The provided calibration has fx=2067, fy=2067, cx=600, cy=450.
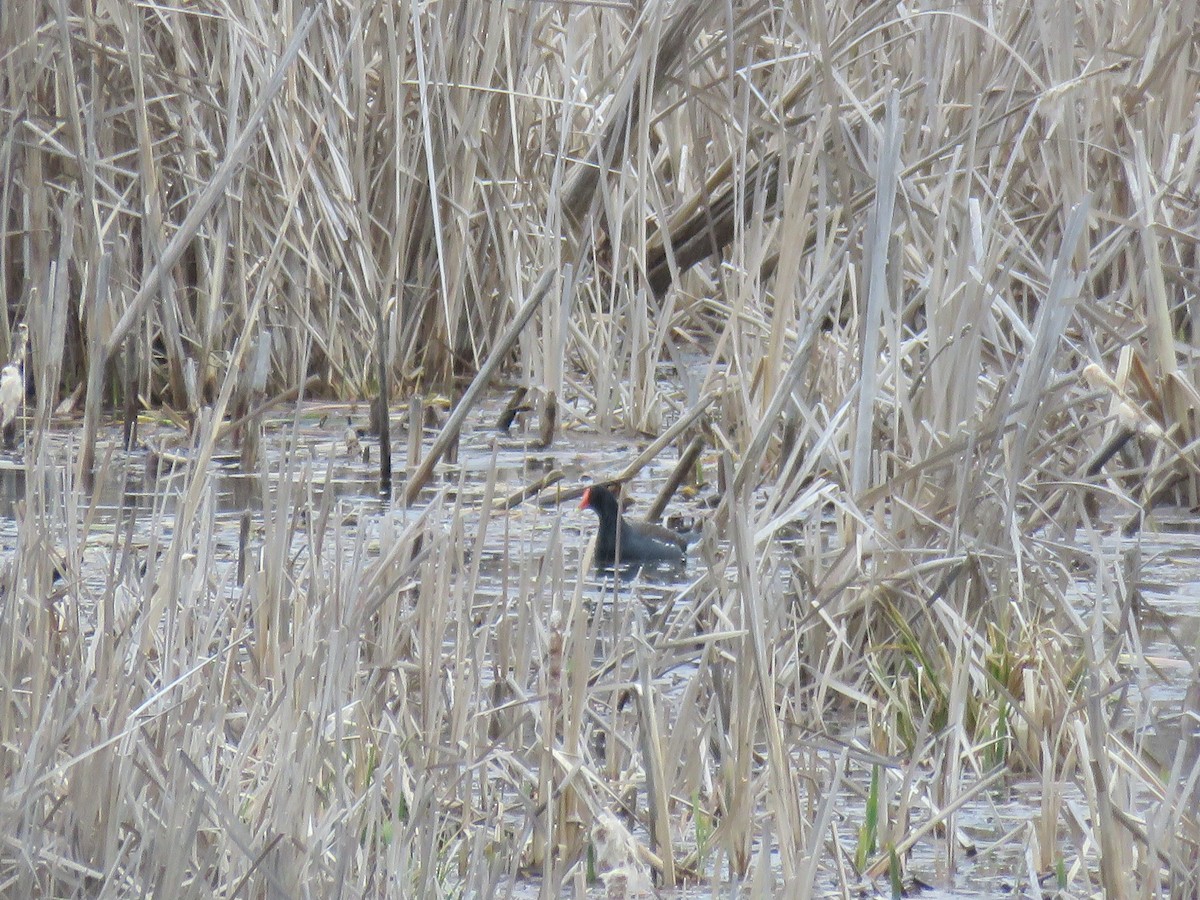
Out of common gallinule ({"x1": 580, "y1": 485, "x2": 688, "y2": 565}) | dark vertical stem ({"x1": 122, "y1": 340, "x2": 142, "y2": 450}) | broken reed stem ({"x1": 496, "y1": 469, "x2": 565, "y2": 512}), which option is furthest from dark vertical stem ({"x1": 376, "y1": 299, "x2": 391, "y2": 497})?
dark vertical stem ({"x1": 122, "y1": 340, "x2": 142, "y2": 450})

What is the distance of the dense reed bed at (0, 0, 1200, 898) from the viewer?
2713 mm

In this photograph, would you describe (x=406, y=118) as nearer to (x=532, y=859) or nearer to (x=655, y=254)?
(x=655, y=254)

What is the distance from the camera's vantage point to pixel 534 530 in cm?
360

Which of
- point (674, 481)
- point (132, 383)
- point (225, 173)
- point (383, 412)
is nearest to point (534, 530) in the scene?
point (674, 481)

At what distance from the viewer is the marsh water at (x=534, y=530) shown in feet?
10.1

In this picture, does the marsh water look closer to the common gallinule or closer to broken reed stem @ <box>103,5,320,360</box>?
the common gallinule

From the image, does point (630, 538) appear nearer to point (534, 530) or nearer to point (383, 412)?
point (383, 412)

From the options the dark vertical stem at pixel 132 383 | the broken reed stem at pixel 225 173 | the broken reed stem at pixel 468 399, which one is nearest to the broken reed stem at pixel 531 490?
the broken reed stem at pixel 468 399

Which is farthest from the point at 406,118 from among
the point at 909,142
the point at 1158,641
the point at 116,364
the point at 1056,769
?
the point at 1056,769

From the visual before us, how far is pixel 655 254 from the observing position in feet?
21.9

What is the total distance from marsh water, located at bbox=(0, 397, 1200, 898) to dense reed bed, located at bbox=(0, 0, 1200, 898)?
34 millimetres

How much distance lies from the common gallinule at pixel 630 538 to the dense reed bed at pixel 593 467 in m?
0.13

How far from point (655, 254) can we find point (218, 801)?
4.49 meters

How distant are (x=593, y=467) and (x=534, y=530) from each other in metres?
2.53
